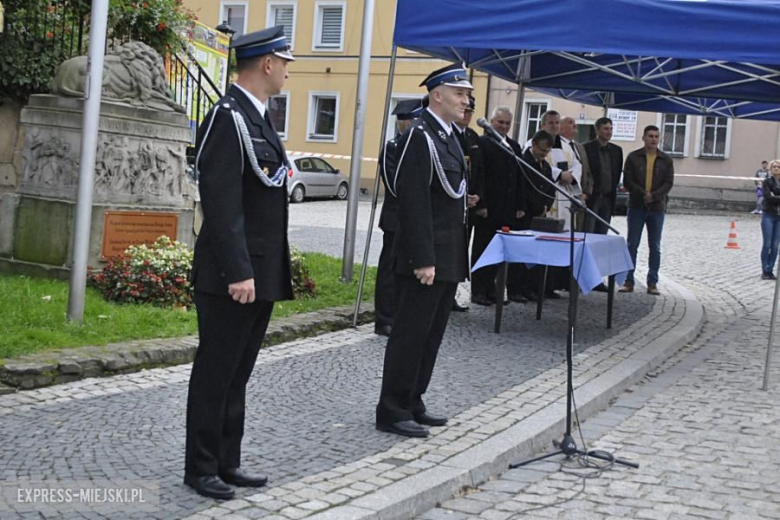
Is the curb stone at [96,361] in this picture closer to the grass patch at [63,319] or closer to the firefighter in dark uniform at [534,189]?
the grass patch at [63,319]

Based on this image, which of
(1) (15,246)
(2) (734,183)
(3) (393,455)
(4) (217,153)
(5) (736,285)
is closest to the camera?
(4) (217,153)

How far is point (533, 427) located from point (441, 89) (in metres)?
2.03

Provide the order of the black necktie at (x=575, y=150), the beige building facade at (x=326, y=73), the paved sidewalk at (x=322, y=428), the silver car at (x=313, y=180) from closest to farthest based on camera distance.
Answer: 1. the paved sidewalk at (x=322, y=428)
2. the black necktie at (x=575, y=150)
3. the silver car at (x=313, y=180)
4. the beige building facade at (x=326, y=73)

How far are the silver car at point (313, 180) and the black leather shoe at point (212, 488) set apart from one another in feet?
89.4

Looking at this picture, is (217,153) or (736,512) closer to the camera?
(217,153)

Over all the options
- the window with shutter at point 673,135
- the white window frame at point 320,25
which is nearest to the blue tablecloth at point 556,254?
the window with shutter at point 673,135

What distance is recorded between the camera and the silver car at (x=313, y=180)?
32.4m

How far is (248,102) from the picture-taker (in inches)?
177

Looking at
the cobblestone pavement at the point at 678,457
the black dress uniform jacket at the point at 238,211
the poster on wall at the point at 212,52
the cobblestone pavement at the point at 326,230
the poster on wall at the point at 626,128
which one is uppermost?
the poster on wall at the point at 626,128

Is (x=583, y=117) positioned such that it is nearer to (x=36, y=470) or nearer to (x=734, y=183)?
(x=734, y=183)

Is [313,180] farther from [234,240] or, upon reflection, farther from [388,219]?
[234,240]

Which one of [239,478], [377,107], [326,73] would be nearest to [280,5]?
[326,73]

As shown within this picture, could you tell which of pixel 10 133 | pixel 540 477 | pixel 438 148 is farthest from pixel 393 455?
pixel 10 133

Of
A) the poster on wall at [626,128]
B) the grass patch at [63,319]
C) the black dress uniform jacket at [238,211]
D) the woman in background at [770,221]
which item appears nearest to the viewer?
the black dress uniform jacket at [238,211]
